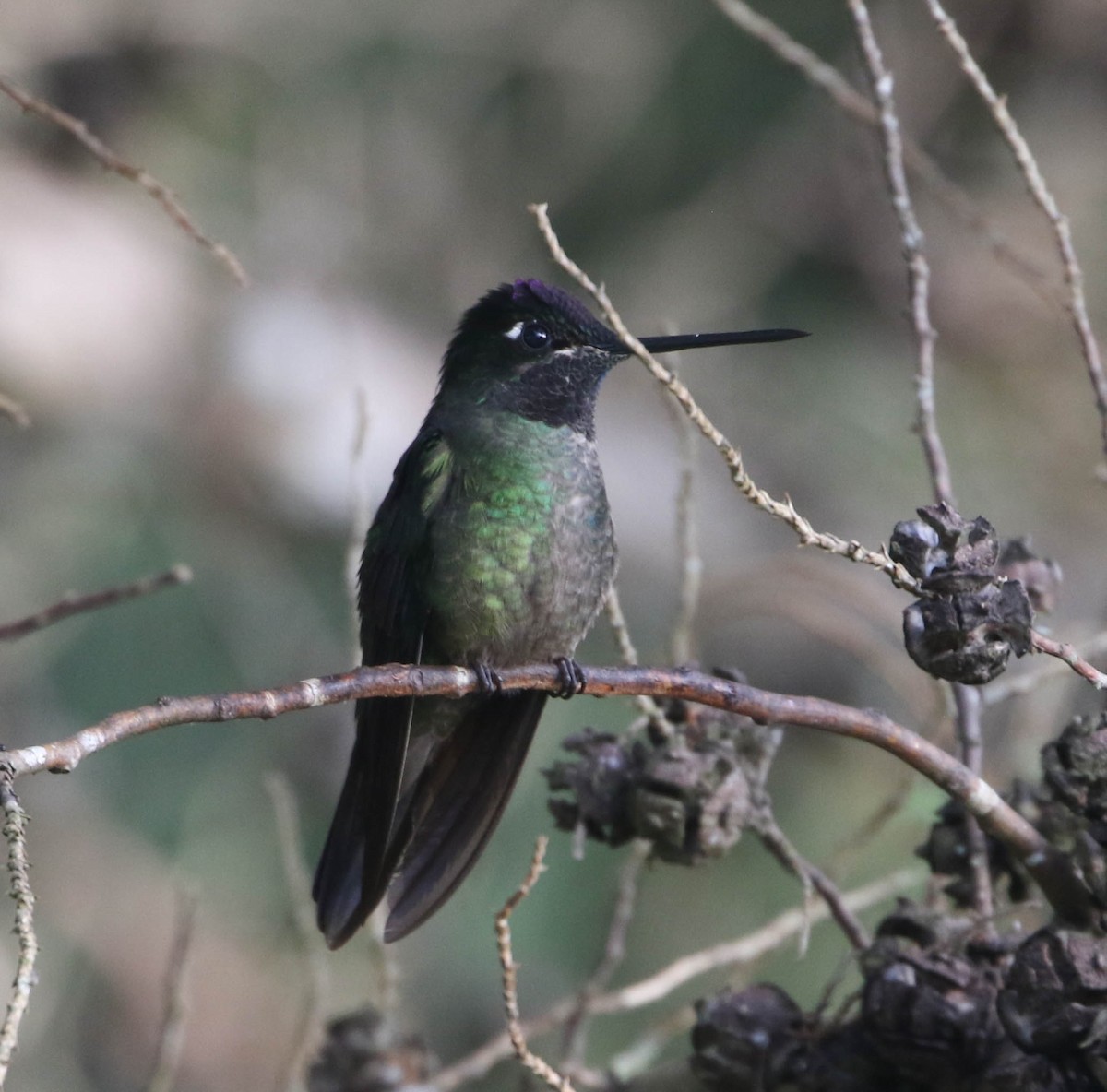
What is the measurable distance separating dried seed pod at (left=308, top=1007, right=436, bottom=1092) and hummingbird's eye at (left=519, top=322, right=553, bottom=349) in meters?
1.33

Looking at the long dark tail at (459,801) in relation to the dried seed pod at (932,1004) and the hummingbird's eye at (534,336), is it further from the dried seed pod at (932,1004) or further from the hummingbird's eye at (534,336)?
the dried seed pod at (932,1004)

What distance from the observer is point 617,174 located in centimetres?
648

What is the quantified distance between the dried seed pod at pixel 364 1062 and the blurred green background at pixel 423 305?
298cm

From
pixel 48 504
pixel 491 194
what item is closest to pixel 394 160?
pixel 491 194

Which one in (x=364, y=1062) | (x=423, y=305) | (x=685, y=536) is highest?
(x=423, y=305)

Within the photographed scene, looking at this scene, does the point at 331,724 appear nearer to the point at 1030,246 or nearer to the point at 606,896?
the point at 606,896

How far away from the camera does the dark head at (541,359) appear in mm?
2820

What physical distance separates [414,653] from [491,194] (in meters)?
4.29

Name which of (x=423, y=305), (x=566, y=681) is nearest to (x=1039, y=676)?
(x=566, y=681)

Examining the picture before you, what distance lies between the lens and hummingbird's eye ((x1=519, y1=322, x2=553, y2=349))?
2.86 meters

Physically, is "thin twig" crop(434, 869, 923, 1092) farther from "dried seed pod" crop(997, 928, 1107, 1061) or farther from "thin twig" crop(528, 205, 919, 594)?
"thin twig" crop(528, 205, 919, 594)

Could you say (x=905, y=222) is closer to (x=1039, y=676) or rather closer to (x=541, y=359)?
(x=1039, y=676)

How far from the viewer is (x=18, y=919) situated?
1133 mm

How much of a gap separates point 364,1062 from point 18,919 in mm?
856
